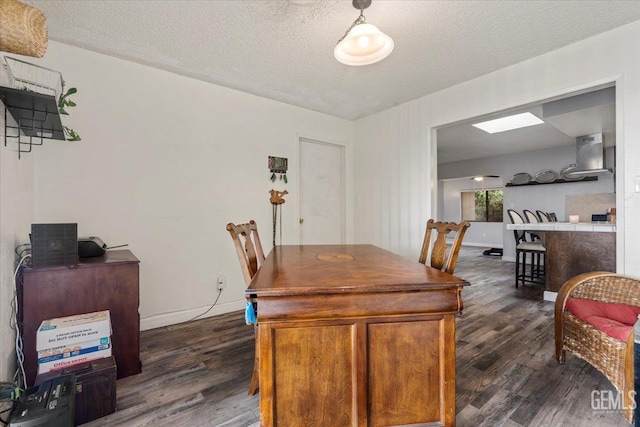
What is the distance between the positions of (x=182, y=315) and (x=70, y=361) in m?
1.32

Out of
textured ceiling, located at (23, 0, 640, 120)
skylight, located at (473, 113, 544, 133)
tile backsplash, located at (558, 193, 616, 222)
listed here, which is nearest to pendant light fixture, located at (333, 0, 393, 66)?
textured ceiling, located at (23, 0, 640, 120)

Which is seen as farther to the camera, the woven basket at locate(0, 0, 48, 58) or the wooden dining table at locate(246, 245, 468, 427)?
the wooden dining table at locate(246, 245, 468, 427)

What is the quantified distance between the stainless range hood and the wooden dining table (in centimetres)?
551

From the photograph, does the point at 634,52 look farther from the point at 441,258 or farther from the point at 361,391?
the point at 361,391

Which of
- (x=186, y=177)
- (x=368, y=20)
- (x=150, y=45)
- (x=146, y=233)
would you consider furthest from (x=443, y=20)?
(x=146, y=233)

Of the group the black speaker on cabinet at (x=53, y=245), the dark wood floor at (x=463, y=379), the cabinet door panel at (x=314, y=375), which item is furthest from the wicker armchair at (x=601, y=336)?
the black speaker on cabinet at (x=53, y=245)

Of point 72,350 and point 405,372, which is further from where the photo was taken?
point 72,350

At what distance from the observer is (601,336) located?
1654mm

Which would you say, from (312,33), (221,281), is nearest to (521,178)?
(312,33)

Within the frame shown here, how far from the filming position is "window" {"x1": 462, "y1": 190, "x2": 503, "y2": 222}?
8336mm

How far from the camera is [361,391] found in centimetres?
115

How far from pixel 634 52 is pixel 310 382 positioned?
3257mm

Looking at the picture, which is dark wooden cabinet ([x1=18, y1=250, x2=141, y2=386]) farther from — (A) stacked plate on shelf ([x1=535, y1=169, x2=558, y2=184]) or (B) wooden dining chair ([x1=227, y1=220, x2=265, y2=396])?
(A) stacked plate on shelf ([x1=535, y1=169, x2=558, y2=184])

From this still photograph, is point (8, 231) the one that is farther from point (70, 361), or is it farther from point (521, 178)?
point (521, 178)
